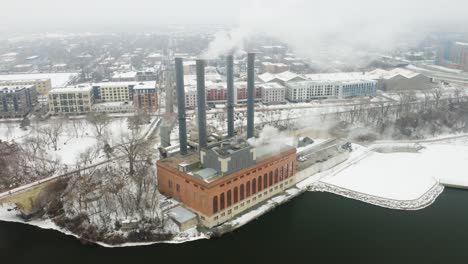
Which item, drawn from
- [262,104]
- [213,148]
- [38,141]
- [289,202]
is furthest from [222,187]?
[262,104]

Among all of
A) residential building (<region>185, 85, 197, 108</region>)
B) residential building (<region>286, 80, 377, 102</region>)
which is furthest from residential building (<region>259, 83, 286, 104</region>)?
residential building (<region>185, 85, 197, 108</region>)

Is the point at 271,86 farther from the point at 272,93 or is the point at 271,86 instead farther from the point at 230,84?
the point at 230,84

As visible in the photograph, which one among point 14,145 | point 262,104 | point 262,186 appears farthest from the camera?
Result: point 262,104

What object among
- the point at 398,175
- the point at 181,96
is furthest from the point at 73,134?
the point at 398,175

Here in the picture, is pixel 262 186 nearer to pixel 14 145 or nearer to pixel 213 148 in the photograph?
pixel 213 148

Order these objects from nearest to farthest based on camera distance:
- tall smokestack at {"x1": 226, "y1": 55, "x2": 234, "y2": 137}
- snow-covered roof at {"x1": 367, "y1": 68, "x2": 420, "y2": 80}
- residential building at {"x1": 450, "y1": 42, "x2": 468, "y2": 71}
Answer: tall smokestack at {"x1": 226, "y1": 55, "x2": 234, "y2": 137}
snow-covered roof at {"x1": 367, "y1": 68, "x2": 420, "y2": 80}
residential building at {"x1": 450, "y1": 42, "x2": 468, "y2": 71}

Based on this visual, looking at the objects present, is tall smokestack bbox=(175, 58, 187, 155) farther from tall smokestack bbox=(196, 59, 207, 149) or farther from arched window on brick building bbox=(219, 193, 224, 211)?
arched window on brick building bbox=(219, 193, 224, 211)

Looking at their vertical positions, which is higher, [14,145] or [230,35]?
[230,35]
